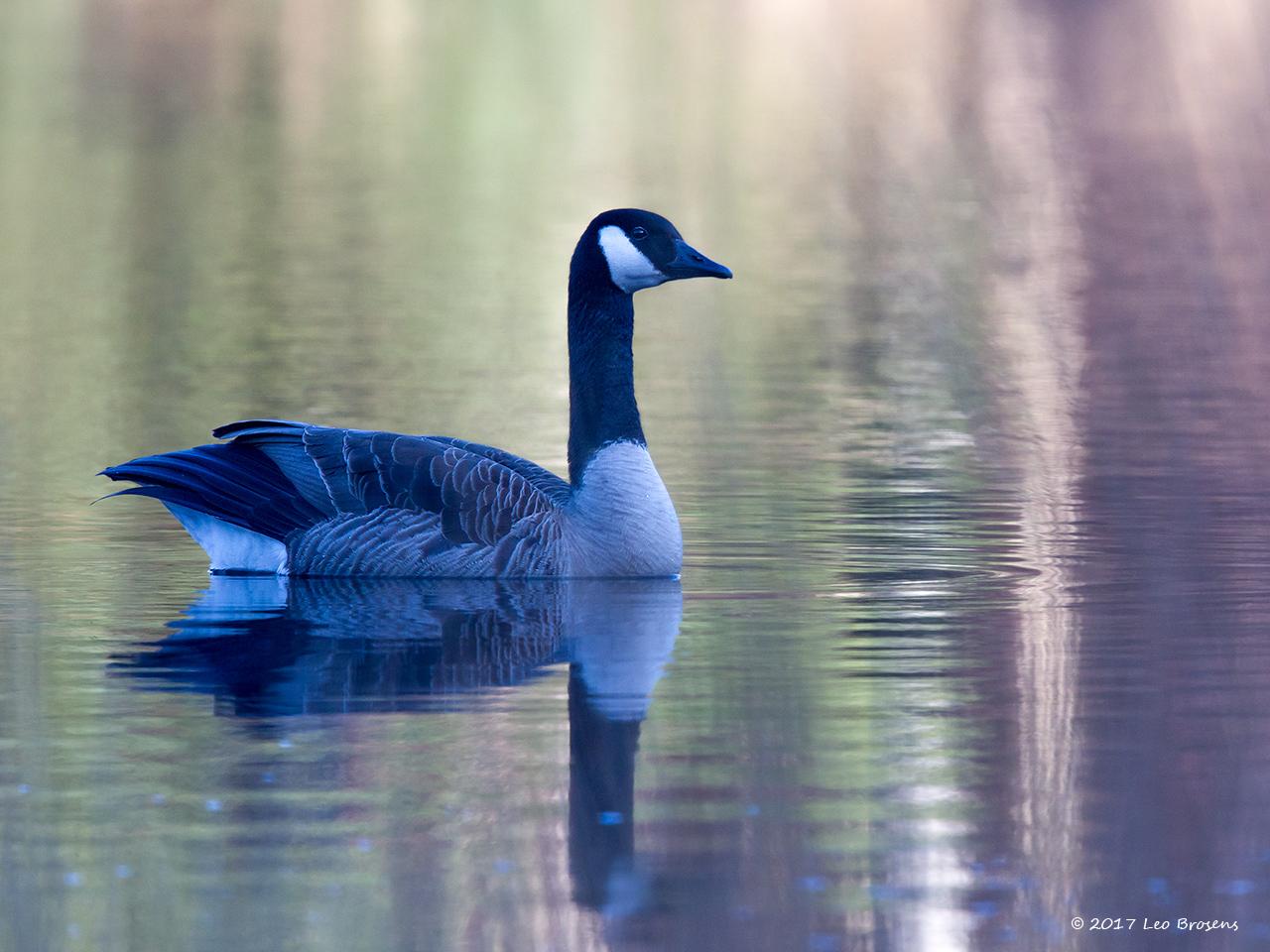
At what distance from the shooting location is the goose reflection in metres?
9.12

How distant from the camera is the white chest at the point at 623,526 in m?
A: 13.2

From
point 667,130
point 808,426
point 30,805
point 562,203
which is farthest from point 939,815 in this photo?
point 667,130

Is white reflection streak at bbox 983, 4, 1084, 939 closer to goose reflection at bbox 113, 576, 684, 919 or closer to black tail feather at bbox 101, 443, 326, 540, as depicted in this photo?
goose reflection at bbox 113, 576, 684, 919

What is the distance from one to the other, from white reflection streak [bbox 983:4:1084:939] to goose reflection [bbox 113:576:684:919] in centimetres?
153

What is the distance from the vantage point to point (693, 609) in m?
12.5

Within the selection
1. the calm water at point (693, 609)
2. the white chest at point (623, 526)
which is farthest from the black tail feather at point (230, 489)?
the white chest at point (623, 526)

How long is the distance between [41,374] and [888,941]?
56.9 ft

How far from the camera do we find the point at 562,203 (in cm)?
4409

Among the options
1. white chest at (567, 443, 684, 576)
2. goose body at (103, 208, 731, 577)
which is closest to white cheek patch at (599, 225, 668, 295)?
goose body at (103, 208, 731, 577)

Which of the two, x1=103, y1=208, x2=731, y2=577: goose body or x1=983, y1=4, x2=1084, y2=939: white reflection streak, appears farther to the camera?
x1=103, y1=208, x2=731, y2=577: goose body

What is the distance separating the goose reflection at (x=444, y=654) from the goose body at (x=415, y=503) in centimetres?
15

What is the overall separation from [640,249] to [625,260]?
0.12 metres

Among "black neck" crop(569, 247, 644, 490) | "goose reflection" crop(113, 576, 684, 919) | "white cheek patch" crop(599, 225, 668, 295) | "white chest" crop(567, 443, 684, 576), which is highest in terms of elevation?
"white cheek patch" crop(599, 225, 668, 295)

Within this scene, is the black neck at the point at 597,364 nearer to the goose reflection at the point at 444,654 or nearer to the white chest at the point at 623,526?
the white chest at the point at 623,526
